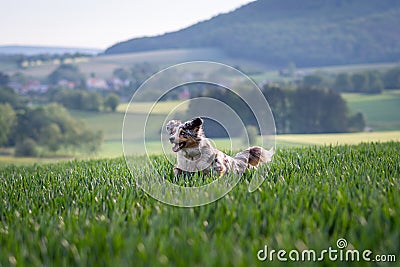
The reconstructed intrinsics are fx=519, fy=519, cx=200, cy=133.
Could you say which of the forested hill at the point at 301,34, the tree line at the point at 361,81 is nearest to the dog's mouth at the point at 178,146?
the tree line at the point at 361,81

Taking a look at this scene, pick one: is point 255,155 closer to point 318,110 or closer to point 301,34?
point 318,110

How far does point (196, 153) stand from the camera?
479 cm

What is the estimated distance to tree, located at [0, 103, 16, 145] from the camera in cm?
2515

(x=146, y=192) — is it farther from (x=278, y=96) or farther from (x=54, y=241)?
(x=278, y=96)

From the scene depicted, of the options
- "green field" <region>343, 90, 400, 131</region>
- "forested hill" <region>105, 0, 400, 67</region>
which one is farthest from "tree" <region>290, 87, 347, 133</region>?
"forested hill" <region>105, 0, 400, 67</region>

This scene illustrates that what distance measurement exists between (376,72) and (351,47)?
627cm

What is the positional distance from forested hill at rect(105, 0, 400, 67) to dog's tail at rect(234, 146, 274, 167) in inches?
1143

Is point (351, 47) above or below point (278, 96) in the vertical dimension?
above

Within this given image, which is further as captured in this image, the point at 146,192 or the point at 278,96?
the point at 278,96

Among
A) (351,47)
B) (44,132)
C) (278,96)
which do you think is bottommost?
(44,132)

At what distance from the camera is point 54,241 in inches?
121

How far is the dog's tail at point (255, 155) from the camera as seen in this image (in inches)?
213

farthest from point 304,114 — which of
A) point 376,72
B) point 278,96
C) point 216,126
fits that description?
point 216,126

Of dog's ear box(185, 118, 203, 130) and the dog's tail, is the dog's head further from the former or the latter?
the dog's tail
